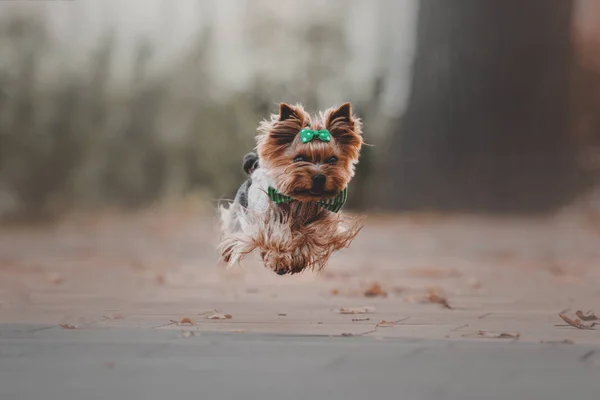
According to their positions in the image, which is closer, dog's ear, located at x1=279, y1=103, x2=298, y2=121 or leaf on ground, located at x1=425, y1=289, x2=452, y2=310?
dog's ear, located at x1=279, y1=103, x2=298, y2=121

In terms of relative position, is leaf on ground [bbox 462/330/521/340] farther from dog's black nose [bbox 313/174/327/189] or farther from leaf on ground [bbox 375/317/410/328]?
dog's black nose [bbox 313/174/327/189]

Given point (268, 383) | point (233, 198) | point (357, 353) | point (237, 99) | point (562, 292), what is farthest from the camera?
point (237, 99)

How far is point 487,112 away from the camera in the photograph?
16.1 m

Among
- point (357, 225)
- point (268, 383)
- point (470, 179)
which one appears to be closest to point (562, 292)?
point (357, 225)

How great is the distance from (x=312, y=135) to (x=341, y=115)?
0.90 feet

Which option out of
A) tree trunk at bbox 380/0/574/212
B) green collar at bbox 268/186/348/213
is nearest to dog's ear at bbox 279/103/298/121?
green collar at bbox 268/186/348/213

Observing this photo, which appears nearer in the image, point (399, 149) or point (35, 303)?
point (35, 303)

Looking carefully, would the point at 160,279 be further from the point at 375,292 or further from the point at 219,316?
the point at 219,316

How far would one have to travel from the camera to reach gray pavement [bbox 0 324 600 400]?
3.59 metres

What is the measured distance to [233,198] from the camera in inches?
246

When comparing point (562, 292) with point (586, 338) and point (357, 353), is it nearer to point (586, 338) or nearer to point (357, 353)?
point (586, 338)

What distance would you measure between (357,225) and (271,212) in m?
0.50

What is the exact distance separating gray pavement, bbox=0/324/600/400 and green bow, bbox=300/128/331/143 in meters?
0.97

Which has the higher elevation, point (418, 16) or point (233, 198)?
point (418, 16)
